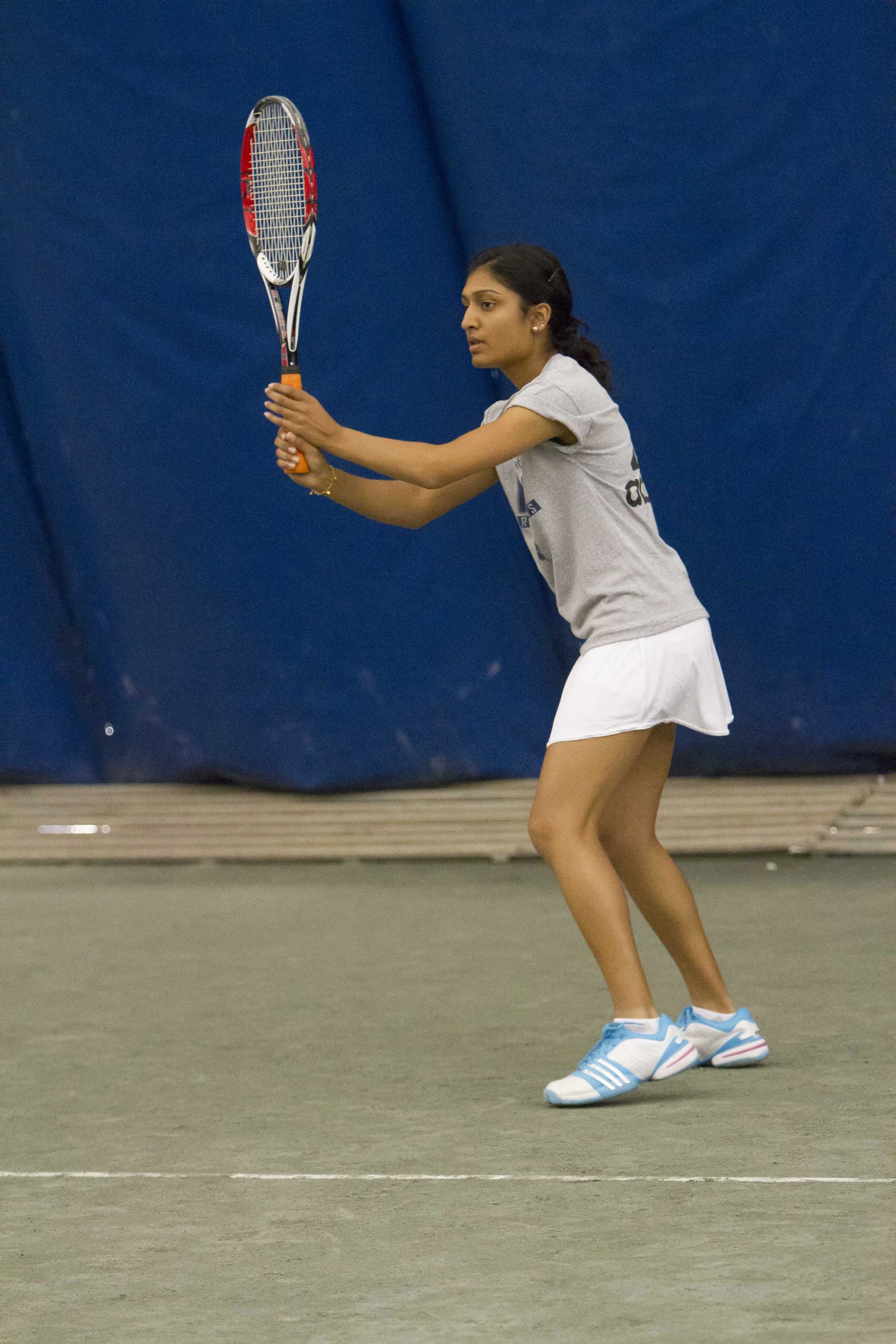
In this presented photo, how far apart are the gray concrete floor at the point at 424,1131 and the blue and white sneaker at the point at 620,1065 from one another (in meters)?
0.03

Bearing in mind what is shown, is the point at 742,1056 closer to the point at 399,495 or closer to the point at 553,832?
the point at 553,832

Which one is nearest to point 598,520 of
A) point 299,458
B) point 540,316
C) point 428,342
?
point 540,316

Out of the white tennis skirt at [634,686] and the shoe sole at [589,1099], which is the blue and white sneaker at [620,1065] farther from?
the white tennis skirt at [634,686]

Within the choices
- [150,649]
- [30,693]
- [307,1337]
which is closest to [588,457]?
[307,1337]

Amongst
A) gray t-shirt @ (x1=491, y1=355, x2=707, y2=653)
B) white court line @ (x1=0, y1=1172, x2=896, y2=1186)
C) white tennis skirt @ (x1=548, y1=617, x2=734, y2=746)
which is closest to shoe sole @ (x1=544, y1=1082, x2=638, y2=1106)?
white court line @ (x1=0, y1=1172, x2=896, y2=1186)

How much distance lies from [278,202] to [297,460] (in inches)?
30.6

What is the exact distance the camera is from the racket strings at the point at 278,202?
3.24m

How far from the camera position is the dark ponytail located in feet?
9.62

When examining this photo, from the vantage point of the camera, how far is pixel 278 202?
11.0 feet

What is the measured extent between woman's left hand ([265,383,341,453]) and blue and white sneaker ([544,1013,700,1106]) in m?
0.95

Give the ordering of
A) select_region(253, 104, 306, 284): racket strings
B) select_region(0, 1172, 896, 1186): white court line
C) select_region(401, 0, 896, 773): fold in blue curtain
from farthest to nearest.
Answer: select_region(401, 0, 896, 773): fold in blue curtain
select_region(253, 104, 306, 284): racket strings
select_region(0, 1172, 896, 1186): white court line

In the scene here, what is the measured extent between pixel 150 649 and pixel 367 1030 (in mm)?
2460

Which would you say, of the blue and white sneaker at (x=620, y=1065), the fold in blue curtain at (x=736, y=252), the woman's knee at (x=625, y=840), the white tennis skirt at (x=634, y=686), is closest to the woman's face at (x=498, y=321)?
the white tennis skirt at (x=634, y=686)

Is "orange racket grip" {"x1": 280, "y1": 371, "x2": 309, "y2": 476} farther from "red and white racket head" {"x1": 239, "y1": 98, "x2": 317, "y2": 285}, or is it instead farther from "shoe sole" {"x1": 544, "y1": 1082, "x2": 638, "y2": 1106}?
"shoe sole" {"x1": 544, "y1": 1082, "x2": 638, "y2": 1106}
